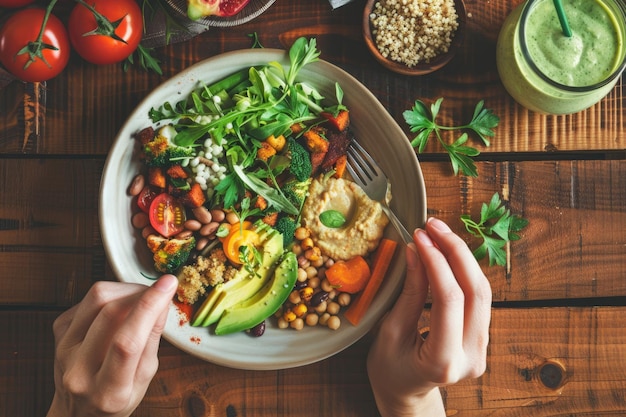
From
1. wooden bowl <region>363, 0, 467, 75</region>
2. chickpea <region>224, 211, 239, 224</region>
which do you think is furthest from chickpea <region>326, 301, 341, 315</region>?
A: wooden bowl <region>363, 0, 467, 75</region>

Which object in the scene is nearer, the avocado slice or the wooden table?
the avocado slice

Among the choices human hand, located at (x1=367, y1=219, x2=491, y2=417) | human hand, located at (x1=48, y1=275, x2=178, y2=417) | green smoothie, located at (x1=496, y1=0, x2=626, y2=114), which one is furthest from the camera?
green smoothie, located at (x1=496, y1=0, x2=626, y2=114)

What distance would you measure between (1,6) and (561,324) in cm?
207

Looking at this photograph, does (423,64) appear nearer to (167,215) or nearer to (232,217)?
(232,217)

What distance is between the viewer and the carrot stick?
75.1 inches

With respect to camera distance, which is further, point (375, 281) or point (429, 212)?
point (429, 212)

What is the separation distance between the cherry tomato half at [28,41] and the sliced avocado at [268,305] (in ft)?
3.04

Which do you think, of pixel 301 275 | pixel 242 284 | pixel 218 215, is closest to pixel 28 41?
pixel 218 215

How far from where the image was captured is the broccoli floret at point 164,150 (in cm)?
182

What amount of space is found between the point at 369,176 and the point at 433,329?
1.78ft

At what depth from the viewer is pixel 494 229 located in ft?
6.46

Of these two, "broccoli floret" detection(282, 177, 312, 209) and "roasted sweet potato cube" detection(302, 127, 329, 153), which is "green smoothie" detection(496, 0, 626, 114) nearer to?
"roasted sweet potato cube" detection(302, 127, 329, 153)

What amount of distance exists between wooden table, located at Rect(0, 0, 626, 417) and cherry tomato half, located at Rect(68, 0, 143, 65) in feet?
0.36

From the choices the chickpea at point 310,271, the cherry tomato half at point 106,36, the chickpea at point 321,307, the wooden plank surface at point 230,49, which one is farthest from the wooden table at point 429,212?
the chickpea at point 310,271
